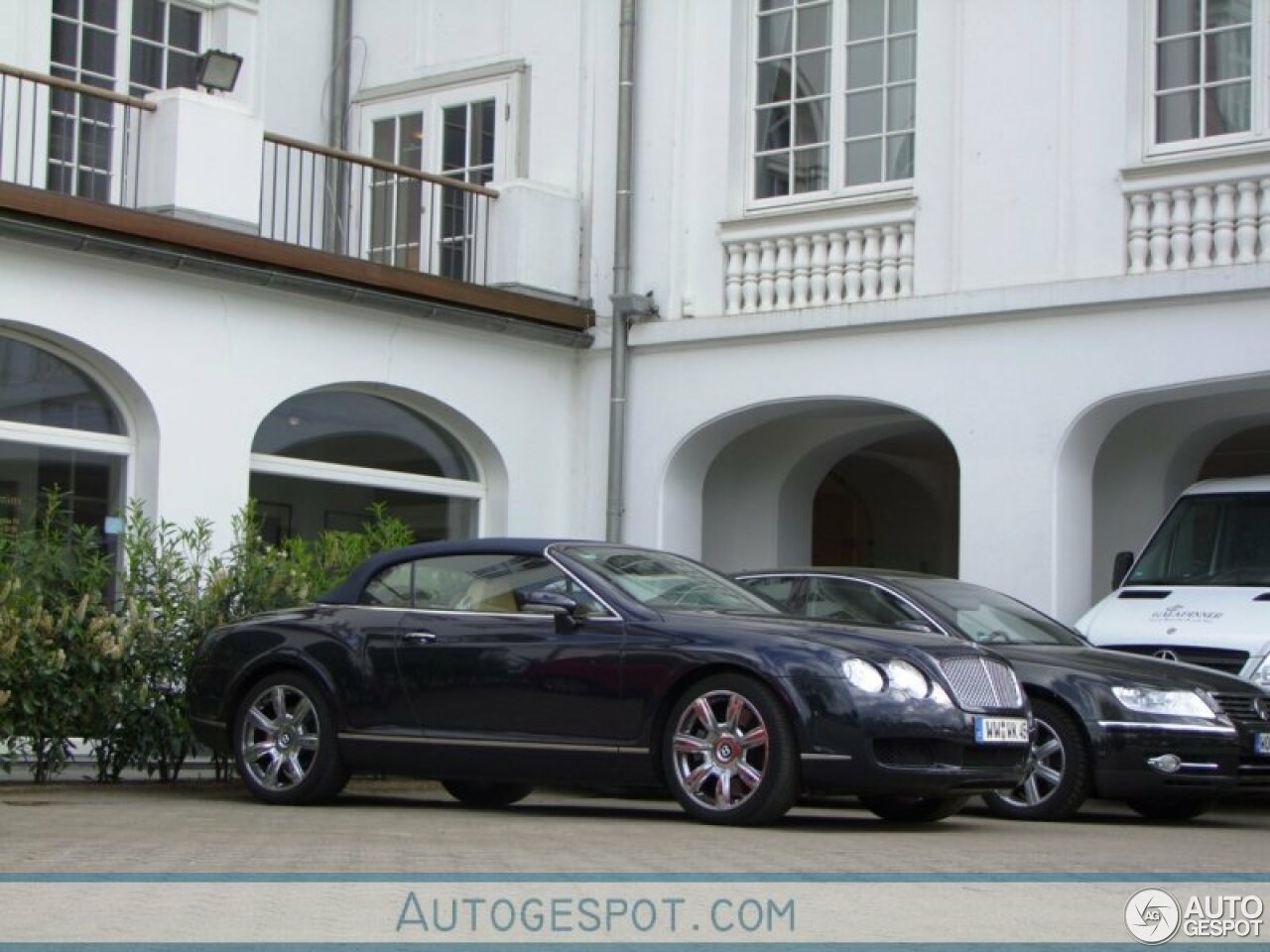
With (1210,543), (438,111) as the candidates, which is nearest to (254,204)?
(438,111)

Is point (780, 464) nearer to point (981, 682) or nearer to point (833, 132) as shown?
Result: point (833, 132)

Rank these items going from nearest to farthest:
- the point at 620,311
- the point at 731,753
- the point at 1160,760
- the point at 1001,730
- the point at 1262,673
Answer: the point at 731,753
the point at 1001,730
the point at 1160,760
the point at 1262,673
the point at 620,311

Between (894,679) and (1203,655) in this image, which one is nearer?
(894,679)

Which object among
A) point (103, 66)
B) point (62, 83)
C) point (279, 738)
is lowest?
point (279, 738)

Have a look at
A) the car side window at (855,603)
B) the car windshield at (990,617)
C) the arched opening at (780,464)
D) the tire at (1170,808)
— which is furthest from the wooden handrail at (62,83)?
the tire at (1170,808)

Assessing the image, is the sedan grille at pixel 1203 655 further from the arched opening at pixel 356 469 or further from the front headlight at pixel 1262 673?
the arched opening at pixel 356 469

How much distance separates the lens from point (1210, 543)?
15641mm

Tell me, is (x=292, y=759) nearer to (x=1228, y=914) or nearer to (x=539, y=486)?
(x=1228, y=914)

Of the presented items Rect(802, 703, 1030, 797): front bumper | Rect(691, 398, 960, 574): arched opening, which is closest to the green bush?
Rect(802, 703, 1030, 797): front bumper

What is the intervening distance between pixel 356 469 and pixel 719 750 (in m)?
8.91

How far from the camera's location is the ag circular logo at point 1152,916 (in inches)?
269

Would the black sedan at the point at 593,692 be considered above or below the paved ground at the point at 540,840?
above

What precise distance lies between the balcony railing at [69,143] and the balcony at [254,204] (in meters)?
0.02

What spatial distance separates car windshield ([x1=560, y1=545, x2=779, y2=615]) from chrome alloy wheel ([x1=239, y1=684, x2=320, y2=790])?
1781mm
